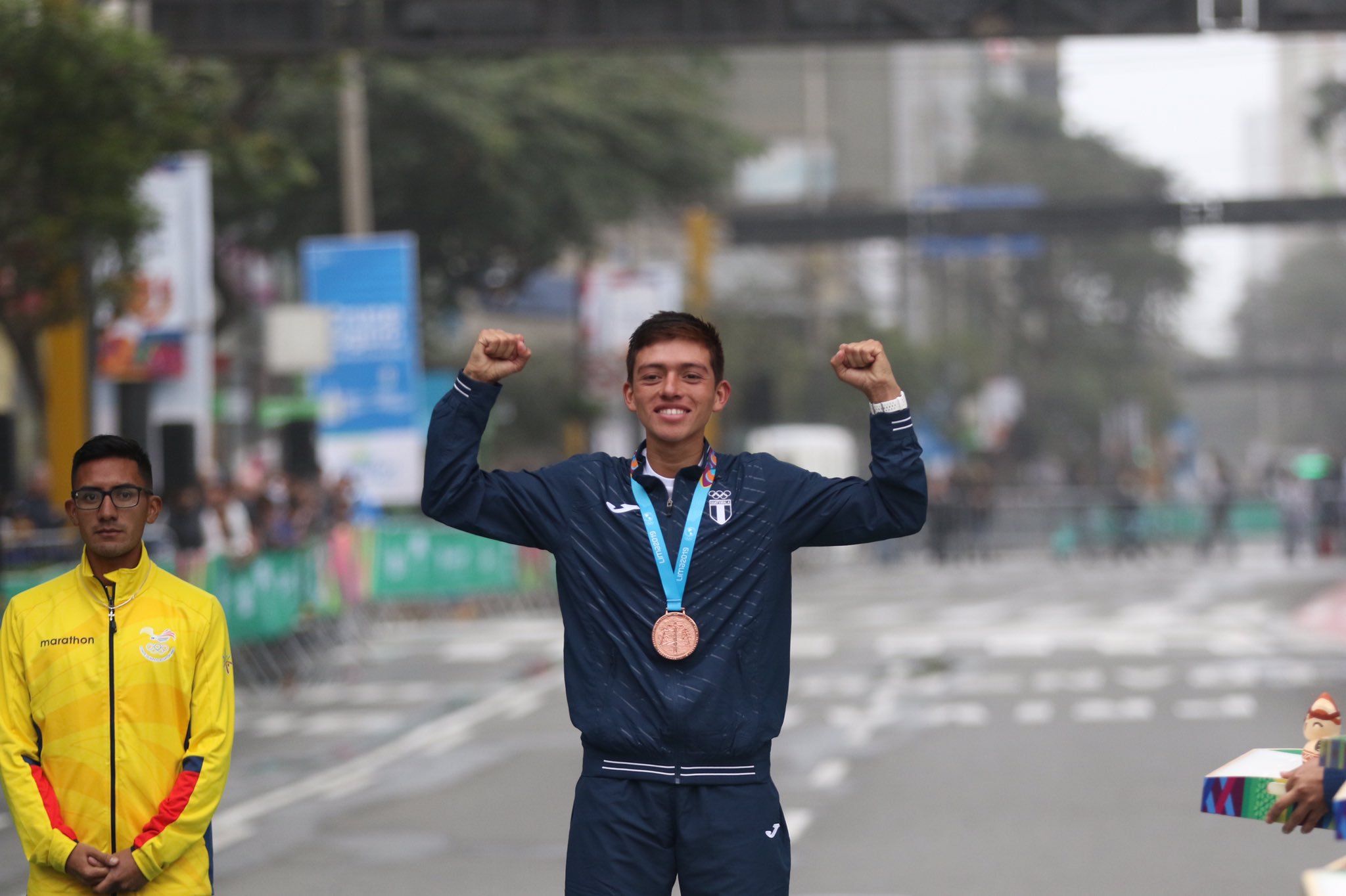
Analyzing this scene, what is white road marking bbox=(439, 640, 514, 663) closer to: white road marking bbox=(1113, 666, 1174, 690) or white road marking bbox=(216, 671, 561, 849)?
white road marking bbox=(216, 671, 561, 849)

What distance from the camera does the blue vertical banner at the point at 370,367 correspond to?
27.4 metres

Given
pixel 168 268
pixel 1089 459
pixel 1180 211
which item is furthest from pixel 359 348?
pixel 1089 459

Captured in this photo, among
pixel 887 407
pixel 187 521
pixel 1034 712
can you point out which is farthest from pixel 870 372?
pixel 187 521

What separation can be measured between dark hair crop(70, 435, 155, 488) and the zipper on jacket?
0.37 meters

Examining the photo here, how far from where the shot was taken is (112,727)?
5.21 metres

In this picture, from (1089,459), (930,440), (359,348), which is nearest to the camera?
(359,348)

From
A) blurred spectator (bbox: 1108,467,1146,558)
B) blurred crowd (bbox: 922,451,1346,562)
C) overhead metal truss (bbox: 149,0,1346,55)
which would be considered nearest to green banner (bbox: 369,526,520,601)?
overhead metal truss (bbox: 149,0,1346,55)

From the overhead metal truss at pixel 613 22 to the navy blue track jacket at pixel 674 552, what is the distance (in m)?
15.6

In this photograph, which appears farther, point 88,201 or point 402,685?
point 402,685

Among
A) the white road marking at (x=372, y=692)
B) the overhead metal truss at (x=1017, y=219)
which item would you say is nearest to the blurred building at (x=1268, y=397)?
the overhead metal truss at (x=1017, y=219)

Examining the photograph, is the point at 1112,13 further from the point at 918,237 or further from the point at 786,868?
the point at 918,237

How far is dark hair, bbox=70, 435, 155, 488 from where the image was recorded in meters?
5.29

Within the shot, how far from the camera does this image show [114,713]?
5215mm

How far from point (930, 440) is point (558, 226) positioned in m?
30.4
